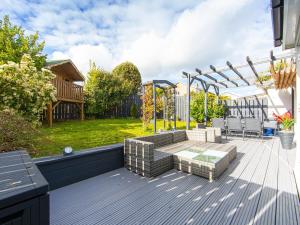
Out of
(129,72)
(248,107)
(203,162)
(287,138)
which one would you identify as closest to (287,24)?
(203,162)

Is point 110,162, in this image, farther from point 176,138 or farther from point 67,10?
point 67,10

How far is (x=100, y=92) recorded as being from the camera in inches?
499

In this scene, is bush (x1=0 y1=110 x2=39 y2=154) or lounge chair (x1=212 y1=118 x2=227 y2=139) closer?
bush (x1=0 y1=110 x2=39 y2=154)

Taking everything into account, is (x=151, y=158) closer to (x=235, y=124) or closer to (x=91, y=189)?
(x=91, y=189)

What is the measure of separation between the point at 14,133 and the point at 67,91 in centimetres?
757

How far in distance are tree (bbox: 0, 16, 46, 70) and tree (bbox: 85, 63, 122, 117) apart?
13.0 ft

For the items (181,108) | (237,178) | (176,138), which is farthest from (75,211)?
(181,108)

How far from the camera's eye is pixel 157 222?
1963mm

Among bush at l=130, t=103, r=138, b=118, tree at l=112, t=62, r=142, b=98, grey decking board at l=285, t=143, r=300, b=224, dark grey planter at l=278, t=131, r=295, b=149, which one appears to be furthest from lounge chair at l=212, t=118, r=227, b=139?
tree at l=112, t=62, r=142, b=98

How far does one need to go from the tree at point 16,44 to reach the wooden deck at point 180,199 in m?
7.93

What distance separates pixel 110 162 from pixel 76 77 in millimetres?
12199

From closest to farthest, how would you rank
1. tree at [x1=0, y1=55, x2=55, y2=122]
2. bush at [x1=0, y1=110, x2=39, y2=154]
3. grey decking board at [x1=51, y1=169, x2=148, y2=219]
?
grey decking board at [x1=51, y1=169, x2=148, y2=219] < bush at [x1=0, y1=110, x2=39, y2=154] < tree at [x1=0, y1=55, x2=55, y2=122]

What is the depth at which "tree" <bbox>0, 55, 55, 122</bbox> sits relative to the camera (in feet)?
12.7

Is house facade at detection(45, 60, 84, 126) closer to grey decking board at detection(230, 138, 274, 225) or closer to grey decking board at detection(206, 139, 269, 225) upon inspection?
grey decking board at detection(206, 139, 269, 225)
